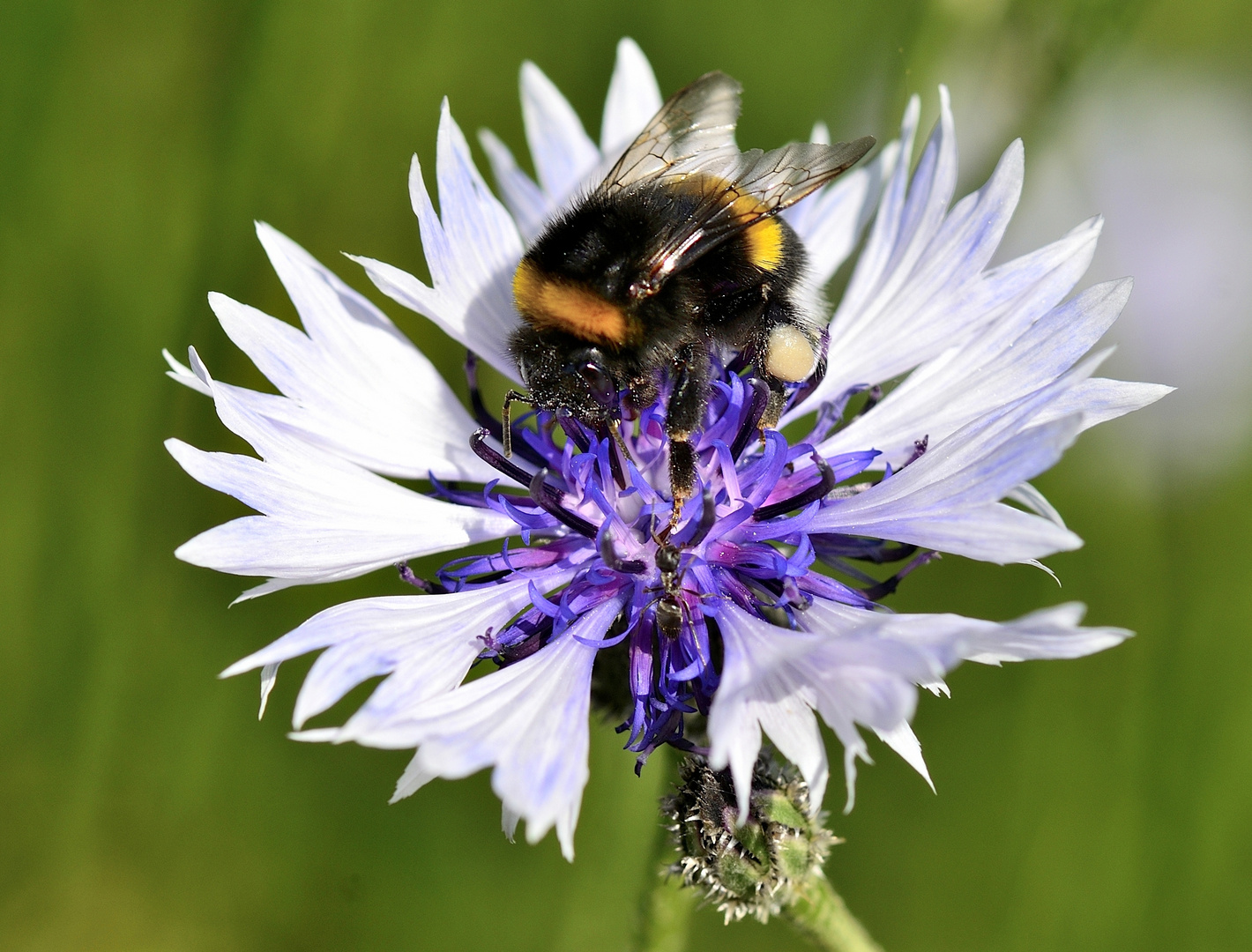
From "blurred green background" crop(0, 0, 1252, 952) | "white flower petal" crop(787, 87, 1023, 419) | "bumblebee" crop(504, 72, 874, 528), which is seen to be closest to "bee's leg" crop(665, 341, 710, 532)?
"bumblebee" crop(504, 72, 874, 528)

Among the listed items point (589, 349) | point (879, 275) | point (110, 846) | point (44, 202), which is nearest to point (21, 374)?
point (44, 202)

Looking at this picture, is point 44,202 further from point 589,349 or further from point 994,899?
point 994,899

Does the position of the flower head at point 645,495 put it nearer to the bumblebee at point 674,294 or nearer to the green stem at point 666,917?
the bumblebee at point 674,294

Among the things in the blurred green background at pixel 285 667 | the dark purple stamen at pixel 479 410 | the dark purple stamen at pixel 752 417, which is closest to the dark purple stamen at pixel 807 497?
the dark purple stamen at pixel 752 417

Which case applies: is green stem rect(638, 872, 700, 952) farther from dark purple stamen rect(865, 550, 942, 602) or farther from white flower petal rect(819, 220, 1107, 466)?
white flower petal rect(819, 220, 1107, 466)

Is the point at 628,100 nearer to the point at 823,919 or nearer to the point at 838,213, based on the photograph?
the point at 838,213

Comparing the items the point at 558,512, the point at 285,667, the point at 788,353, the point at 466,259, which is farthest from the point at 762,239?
the point at 285,667
